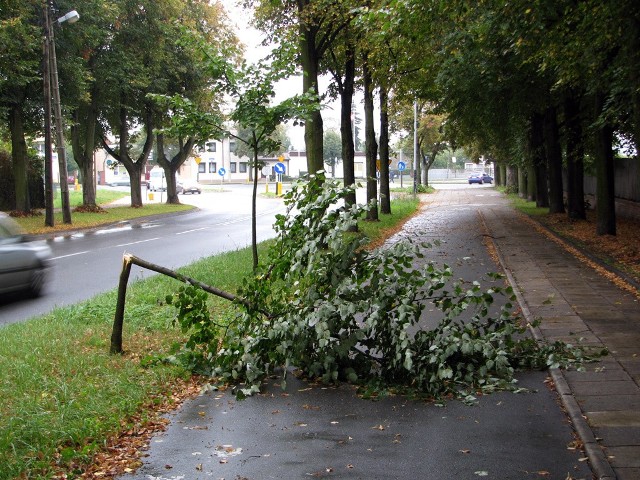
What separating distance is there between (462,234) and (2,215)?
14.4 m

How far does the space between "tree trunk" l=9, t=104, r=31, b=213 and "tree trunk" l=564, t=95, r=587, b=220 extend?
837 inches

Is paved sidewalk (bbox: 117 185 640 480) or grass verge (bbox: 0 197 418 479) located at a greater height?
grass verge (bbox: 0 197 418 479)

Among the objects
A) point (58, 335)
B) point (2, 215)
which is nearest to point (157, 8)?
point (2, 215)

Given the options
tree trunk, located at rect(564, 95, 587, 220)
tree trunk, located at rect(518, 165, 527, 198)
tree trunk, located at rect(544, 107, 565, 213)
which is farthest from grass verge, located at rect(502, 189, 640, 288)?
tree trunk, located at rect(518, 165, 527, 198)

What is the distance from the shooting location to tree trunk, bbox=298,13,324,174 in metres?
19.0

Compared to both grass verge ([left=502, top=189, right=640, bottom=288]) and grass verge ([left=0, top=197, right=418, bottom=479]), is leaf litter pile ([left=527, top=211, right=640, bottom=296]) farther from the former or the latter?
grass verge ([left=0, top=197, right=418, bottom=479])

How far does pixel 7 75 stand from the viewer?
26.9 m

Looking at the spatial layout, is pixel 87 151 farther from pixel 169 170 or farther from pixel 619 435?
pixel 619 435

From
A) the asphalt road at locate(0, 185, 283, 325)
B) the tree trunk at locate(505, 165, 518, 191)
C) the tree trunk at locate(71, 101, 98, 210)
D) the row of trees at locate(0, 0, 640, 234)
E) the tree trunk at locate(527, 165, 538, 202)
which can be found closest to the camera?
the asphalt road at locate(0, 185, 283, 325)

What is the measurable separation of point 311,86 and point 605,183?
8.13 meters

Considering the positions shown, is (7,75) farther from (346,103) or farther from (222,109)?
(222,109)

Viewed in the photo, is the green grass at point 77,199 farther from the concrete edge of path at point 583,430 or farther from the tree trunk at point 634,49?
the concrete edge of path at point 583,430

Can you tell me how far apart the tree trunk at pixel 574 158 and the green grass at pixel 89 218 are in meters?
18.5

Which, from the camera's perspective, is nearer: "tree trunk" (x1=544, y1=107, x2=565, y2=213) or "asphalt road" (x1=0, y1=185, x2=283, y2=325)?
"asphalt road" (x1=0, y1=185, x2=283, y2=325)
